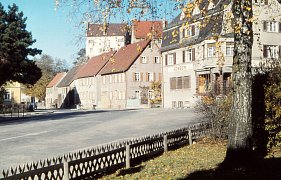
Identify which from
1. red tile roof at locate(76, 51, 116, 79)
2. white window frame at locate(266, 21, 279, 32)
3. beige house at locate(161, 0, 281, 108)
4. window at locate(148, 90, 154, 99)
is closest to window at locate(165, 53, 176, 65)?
beige house at locate(161, 0, 281, 108)

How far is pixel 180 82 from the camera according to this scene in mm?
47000

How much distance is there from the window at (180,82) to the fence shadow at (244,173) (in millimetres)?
35020


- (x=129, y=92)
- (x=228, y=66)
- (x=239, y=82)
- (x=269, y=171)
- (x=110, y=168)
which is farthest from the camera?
(x=129, y=92)

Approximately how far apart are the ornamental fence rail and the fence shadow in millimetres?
2665

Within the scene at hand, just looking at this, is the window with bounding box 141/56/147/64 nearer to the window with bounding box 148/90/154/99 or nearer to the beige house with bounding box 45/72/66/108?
the window with bounding box 148/90/154/99

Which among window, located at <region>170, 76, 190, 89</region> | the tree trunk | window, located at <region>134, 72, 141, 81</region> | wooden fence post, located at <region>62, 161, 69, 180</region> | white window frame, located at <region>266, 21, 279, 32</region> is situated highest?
white window frame, located at <region>266, 21, 279, 32</region>

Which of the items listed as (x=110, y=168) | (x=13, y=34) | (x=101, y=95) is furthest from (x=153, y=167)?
(x=101, y=95)

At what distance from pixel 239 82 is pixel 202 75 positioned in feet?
108

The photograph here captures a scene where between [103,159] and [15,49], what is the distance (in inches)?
1363

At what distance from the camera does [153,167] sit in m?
11.9

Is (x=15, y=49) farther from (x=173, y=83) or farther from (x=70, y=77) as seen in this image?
(x=70, y=77)

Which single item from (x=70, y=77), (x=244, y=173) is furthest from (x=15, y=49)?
(x=70, y=77)

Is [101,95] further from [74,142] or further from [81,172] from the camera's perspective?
[81,172]

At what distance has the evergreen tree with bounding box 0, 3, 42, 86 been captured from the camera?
1596 inches
